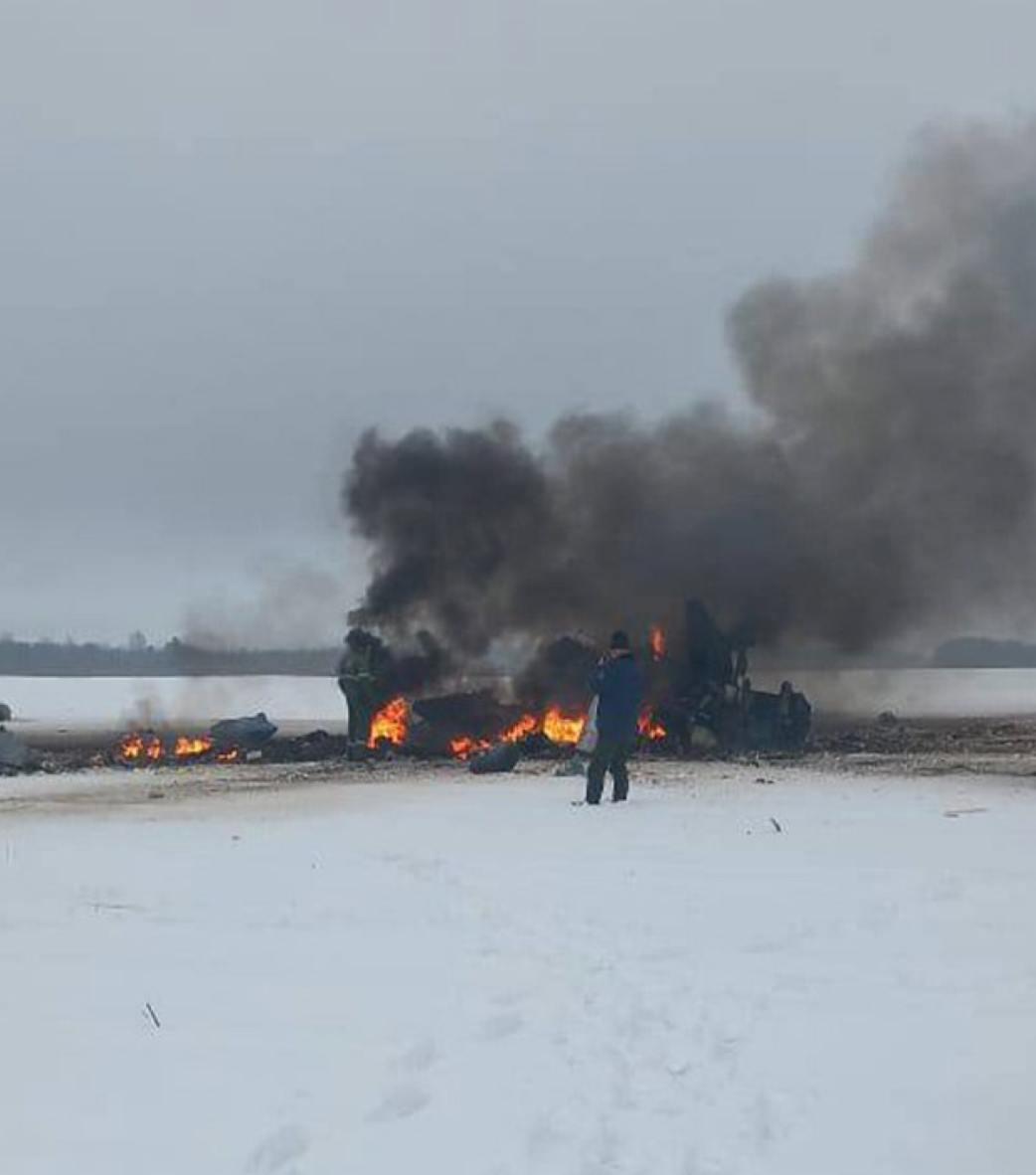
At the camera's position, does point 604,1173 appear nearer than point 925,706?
Yes

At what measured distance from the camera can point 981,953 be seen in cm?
760

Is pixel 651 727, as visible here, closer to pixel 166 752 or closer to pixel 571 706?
pixel 571 706

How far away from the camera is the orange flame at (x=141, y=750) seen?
28391mm

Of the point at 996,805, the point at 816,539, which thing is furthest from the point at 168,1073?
the point at 816,539

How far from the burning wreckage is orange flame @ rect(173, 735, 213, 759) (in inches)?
123

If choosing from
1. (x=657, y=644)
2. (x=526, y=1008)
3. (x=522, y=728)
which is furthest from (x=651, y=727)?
(x=526, y=1008)

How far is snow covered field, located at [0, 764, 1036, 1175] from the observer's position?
5.04m

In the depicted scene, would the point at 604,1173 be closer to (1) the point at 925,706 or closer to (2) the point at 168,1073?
(2) the point at 168,1073

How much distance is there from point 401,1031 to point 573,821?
822 centimetres

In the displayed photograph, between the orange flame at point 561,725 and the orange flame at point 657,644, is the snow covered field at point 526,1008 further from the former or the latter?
the orange flame at point 657,644

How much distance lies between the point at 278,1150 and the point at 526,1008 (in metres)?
1.82

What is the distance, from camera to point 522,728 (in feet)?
96.2

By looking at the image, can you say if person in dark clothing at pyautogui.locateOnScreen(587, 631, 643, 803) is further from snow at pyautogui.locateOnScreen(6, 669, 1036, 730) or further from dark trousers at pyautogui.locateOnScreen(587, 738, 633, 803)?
snow at pyautogui.locateOnScreen(6, 669, 1036, 730)

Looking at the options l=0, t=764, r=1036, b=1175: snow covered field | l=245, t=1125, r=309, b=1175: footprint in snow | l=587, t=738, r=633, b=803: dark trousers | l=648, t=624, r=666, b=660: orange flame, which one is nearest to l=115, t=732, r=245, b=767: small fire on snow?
l=648, t=624, r=666, b=660: orange flame
